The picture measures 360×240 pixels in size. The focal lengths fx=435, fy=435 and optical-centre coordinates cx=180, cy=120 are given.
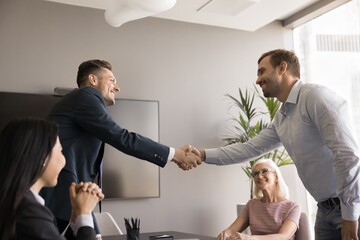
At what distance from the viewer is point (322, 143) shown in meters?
2.08

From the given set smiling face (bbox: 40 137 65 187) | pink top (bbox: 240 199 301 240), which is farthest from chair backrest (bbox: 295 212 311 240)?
smiling face (bbox: 40 137 65 187)

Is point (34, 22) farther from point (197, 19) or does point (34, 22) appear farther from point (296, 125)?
point (296, 125)

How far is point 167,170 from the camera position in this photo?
456 cm

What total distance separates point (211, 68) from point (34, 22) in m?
1.93

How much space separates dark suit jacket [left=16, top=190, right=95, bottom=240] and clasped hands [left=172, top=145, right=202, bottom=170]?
1.47 metres

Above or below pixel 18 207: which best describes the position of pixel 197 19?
above

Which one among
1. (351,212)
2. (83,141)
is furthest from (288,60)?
(83,141)

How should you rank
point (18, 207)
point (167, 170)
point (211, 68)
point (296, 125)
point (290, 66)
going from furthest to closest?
point (211, 68) < point (167, 170) < point (290, 66) < point (296, 125) < point (18, 207)

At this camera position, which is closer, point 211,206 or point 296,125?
point 296,125

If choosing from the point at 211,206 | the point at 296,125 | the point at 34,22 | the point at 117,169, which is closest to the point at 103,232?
the point at 117,169

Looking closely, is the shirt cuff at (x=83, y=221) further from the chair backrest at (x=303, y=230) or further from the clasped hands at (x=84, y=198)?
the chair backrest at (x=303, y=230)

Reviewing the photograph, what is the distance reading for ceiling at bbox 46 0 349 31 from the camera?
4.25 m

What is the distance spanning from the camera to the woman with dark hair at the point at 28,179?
122 cm

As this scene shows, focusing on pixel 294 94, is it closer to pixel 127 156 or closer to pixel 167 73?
pixel 127 156
